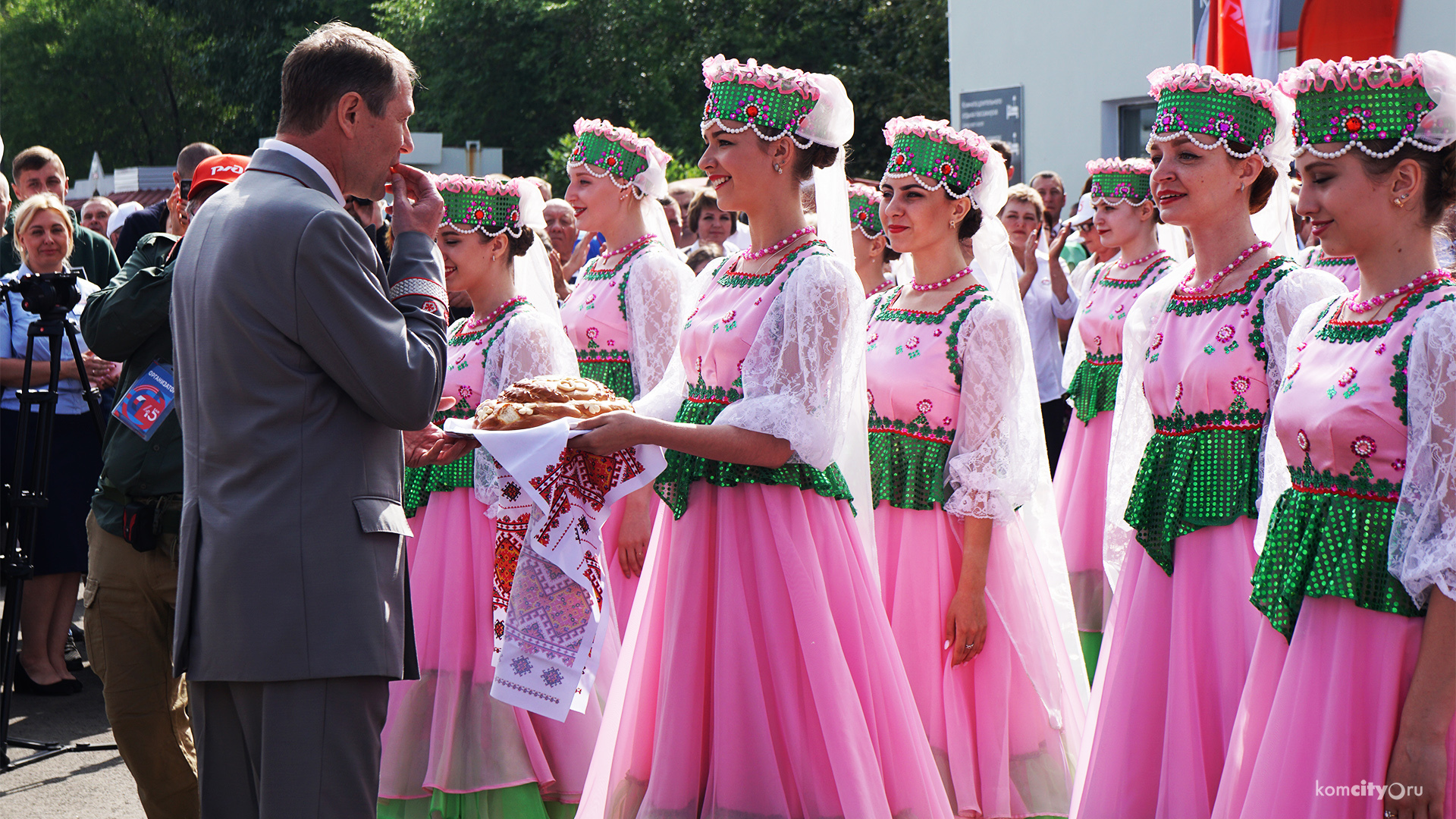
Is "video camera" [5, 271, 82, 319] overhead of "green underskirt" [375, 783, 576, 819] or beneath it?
overhead

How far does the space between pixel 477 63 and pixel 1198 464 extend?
109 ft

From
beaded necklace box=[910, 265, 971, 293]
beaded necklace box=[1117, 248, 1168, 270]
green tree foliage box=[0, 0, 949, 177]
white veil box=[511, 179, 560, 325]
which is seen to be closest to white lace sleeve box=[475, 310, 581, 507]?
white veil box=[511, 179, 560, 325]

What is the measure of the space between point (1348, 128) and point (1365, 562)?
2.98 ft

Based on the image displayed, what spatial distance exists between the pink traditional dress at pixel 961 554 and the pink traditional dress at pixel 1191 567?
564mm

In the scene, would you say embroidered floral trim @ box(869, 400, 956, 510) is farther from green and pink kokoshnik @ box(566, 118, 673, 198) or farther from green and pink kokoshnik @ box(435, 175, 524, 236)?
green and pink kokoshnik @ box(566, 118, 673, 198)

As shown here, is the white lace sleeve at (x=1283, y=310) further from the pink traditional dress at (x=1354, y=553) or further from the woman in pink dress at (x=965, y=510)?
the woman in pink dress at (x=965, y=510)

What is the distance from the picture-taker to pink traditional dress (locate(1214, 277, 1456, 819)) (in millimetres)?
2645

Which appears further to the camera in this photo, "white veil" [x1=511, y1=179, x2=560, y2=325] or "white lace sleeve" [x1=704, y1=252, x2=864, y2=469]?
"white veil" [x1=511, y1=179, x2=560, y2=325]

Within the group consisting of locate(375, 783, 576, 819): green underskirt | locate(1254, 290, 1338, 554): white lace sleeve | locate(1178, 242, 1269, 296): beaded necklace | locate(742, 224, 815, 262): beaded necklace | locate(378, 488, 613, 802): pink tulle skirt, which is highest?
locate(742, 224, 815, 262): beaded necklace

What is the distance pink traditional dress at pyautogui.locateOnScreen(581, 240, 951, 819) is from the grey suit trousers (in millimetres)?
904

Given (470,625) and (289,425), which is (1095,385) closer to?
(470,625)

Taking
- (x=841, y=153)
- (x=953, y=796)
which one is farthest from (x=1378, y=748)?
(x=841, y=153)

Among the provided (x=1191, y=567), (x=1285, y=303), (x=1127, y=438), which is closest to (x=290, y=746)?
(x=1191, y=567)

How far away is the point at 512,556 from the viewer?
3428mm
